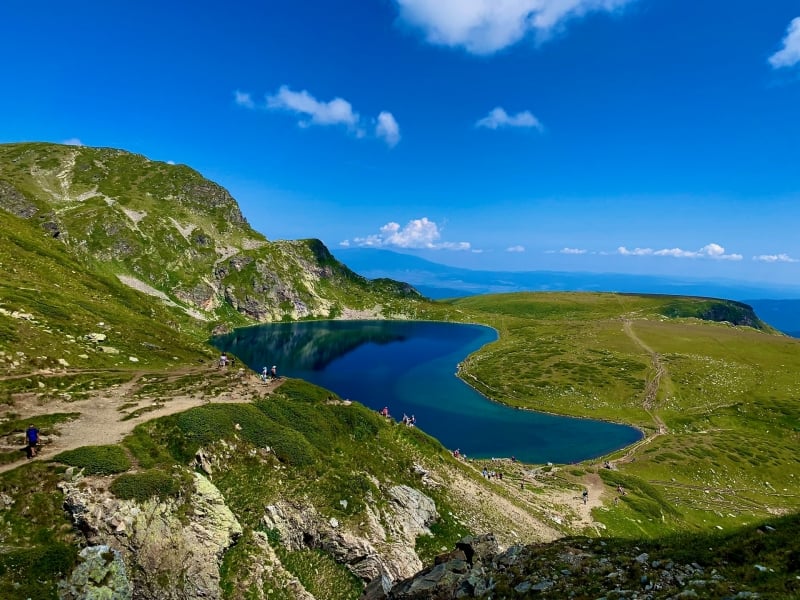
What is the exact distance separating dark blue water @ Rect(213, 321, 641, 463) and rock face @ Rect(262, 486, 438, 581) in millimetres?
60972

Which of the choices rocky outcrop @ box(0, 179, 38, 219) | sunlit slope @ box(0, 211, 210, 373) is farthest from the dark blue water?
rocky outcrop @ box(0, 179, 38, 219)

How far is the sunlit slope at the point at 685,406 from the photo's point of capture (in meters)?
76.0

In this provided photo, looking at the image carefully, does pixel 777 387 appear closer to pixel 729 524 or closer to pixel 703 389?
pixel 703 389

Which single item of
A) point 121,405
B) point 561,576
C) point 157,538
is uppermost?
point 121,405

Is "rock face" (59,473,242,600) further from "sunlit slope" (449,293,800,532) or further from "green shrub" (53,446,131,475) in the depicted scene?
"sunlit slope" (449,293,800,532)

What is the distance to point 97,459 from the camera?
2639 centimetres

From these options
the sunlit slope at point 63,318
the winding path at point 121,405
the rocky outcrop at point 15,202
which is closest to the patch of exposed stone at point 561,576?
the winding path at point 121,405

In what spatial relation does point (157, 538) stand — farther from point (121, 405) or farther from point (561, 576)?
point (561, 576)

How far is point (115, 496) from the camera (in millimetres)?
24391

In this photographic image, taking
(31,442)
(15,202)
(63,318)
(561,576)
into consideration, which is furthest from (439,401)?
(15,202)

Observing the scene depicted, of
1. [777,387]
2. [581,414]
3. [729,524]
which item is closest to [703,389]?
[777,387]

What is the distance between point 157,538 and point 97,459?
6718 millimetres

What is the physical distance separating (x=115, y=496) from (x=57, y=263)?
8242 cm

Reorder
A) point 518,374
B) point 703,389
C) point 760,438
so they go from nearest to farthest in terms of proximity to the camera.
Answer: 1. point 760,438
2. point 703,389
3. point 518,374
